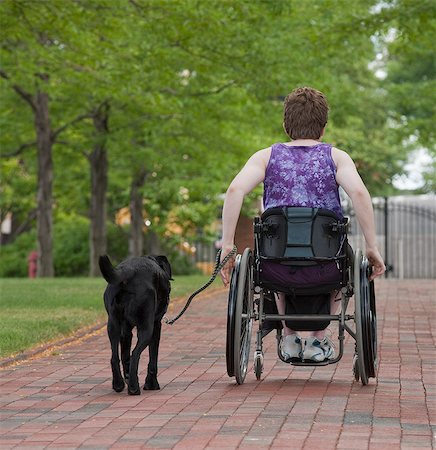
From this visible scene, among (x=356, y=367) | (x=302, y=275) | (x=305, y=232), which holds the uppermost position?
(x=305, y=232)

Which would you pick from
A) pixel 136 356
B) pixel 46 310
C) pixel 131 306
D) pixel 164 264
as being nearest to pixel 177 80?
pixel 46 310

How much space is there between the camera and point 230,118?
25344mm

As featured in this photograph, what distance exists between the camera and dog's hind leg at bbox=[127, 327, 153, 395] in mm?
7137

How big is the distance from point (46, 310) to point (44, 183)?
514 inches

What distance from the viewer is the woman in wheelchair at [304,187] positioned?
731 centimetres

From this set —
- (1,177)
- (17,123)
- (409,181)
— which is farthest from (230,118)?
(409,181)

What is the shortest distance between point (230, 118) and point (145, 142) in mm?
3338

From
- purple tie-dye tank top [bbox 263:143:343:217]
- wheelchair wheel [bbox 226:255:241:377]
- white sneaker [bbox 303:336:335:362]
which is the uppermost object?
purple tie-dye tank top [bbox 263:143:343:217]

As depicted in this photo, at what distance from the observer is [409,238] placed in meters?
31.4

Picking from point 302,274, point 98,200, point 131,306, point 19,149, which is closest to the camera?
point 131,306

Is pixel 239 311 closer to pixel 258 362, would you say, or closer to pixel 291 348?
pixel 291 348

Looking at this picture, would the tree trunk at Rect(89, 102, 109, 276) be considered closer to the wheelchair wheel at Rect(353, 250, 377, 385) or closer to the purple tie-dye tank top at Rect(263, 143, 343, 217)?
the purple tie-dye tank top at Rect(263, 143, 343, 217)

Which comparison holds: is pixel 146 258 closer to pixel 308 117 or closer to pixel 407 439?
pixel 308 117

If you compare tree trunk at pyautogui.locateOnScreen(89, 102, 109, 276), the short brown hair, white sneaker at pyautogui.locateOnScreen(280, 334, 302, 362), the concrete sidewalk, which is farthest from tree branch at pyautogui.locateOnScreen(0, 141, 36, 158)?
white sneaker at pyautogui.locateOnScreen(280, 334, 302, 362)
